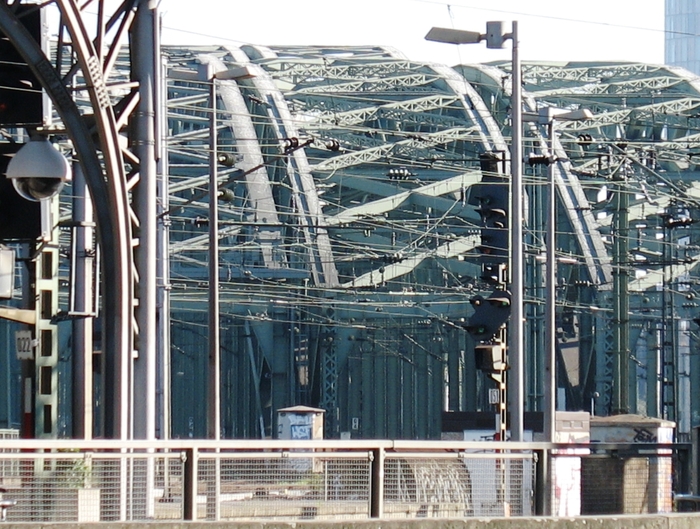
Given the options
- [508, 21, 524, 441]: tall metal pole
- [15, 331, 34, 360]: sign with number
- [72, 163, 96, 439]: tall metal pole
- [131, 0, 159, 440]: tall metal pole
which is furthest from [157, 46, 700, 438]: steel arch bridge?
[131, 0, 159, 440]: tall metal pole

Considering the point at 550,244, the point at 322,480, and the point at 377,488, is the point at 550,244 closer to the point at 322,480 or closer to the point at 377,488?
the point at 322,480

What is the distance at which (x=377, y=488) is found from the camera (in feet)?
42.5

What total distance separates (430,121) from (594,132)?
28.2 ft

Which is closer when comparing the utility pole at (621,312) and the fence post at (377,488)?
the fence post at (377,488)

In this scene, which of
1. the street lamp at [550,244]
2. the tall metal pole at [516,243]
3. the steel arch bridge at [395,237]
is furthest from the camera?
the steel arch bridge at [395,237]

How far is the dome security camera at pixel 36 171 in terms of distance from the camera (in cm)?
1243

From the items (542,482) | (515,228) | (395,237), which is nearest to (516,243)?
(515,228)

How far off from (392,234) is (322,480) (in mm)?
43113

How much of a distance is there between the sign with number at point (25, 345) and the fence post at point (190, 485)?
252 inches

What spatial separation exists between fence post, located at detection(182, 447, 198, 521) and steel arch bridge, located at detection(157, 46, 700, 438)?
121ft

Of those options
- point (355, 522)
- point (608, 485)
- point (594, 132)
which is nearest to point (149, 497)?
point (355, 522)

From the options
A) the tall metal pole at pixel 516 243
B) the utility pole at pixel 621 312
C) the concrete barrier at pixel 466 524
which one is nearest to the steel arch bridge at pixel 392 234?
the utility pole at pixel 621 312

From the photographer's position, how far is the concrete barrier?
951 centimetres

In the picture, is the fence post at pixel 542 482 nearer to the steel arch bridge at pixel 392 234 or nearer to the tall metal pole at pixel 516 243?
the tall metal pole at pixel 516 243
